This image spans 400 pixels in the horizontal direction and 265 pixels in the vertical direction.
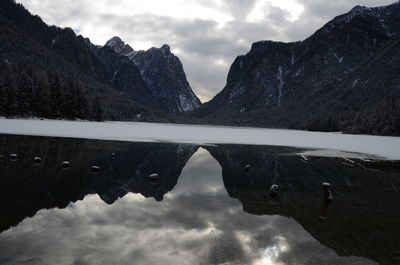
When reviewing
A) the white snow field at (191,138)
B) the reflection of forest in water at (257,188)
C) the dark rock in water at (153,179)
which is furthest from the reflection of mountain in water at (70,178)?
the white snow field at (191,138)

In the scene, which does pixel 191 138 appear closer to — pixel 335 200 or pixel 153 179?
pixel 153 179

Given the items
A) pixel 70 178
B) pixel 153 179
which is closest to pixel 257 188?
pixel 153 179

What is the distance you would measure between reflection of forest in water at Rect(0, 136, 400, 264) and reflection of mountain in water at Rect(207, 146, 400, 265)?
0.04 meters

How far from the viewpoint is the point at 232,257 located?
1098 centimetres

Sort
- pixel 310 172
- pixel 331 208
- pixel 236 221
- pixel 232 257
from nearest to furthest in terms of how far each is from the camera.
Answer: pixel 232 257, pixel 236 221, pixel 331 208, pixel 310 172

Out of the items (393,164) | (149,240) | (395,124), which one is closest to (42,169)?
(149,240)

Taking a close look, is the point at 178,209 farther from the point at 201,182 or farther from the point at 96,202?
the point at 201,182

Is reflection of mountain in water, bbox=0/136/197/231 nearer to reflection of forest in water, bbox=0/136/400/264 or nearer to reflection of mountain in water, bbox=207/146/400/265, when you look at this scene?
reflection of forest in water, bbox=0/136/400/264

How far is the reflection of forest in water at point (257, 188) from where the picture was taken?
1420cm

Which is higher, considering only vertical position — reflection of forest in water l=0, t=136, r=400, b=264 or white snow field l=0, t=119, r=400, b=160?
white snow field l=0, t=119, r=400, b=160

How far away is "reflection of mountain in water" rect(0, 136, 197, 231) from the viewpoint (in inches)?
641

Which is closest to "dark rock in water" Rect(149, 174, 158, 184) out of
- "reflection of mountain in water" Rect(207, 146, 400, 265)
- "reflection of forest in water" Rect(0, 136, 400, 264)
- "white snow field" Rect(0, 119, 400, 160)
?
"reflection of forest in water" Rect(0, 136, 400, 264)

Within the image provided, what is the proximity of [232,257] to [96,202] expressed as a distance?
948cm

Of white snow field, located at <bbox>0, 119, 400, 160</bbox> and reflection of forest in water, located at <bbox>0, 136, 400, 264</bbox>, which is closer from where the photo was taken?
reflection of forest in water, located at <bbox>0, 136, 400, 264</bbox>
